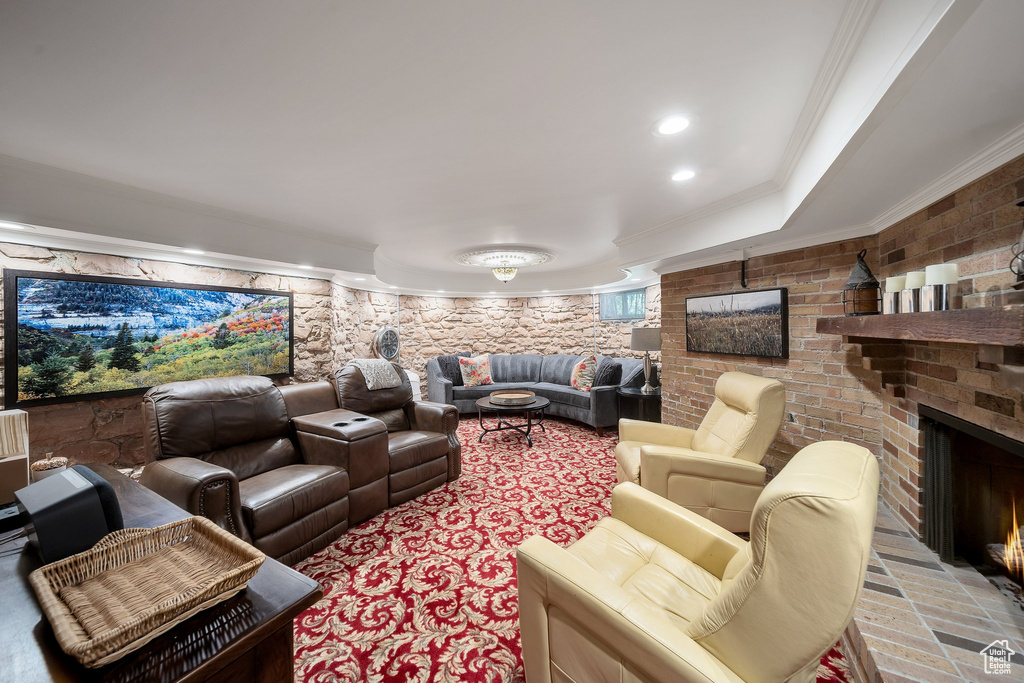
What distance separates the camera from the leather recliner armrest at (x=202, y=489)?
1747 millimetres

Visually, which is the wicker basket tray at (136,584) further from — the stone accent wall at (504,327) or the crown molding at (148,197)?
the stone accent wall at (504,327)

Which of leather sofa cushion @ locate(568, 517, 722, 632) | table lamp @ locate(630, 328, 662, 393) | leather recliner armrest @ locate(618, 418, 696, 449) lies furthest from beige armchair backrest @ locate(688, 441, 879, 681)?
table lamp @ locate(630, 328, 662, 393)

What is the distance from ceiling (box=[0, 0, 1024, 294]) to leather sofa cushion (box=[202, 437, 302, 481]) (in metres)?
1.64

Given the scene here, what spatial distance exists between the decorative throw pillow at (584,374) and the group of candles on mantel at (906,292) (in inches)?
129

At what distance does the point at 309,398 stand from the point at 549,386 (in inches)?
140

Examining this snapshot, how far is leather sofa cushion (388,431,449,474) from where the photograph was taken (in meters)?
2.82

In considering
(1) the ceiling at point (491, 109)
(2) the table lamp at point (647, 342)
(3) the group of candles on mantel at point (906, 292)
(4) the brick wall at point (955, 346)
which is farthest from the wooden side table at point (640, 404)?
(3) the group of candles on mantel at point (906, 292)

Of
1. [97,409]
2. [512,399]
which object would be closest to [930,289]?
[512,399]

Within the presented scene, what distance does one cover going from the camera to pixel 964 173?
1530mm

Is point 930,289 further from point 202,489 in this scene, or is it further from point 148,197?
point 148,197

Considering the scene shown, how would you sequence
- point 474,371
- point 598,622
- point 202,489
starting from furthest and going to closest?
point 474,371 → point 202,489 → point 598,622

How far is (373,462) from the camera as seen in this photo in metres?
2.60

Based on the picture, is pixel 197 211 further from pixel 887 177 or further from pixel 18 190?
pixel 887 177

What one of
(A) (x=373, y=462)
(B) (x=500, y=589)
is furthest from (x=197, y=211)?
(B) (x=500, y=589)
